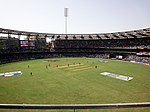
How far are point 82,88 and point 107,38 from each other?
2487 inches

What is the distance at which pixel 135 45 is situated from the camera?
7550 centimetres

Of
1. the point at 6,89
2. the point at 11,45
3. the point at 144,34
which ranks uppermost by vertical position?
the point at 144,34

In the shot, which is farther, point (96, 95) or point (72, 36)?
point (72, 36)

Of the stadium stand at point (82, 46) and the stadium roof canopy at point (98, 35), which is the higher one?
the stadium roof canopy at point (98, 35)

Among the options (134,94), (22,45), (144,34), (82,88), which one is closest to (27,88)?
(82,88)

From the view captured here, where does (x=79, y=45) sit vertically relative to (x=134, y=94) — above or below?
above

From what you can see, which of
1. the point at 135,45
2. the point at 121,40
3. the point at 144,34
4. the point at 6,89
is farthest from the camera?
the point at 121,40

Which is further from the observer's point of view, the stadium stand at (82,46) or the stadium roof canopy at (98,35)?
the stadium stand at (82,46)

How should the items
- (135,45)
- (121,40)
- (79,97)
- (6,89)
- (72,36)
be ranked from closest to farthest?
(79,97), (6,89), (135,45), (121,40), (72,36)

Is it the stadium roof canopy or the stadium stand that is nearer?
the stadium roof canopy

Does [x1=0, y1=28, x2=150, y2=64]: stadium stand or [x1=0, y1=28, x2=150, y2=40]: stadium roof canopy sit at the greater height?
[x1=0, y1=28, x2=150, y2=40]: stadium roof canopy

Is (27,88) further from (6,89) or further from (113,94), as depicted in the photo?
(113,94)

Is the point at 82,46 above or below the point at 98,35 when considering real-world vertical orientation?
below

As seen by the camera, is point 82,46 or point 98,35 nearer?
point 98,35
